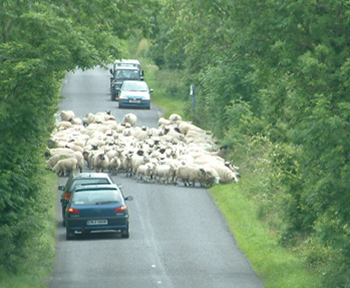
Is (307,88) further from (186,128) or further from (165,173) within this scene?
(186,128)

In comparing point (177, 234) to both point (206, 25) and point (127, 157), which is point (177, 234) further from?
point (127, 157)

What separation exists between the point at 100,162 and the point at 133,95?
61.6ft

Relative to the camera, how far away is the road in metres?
19.6

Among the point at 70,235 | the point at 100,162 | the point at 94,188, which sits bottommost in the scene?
the point at 100,162

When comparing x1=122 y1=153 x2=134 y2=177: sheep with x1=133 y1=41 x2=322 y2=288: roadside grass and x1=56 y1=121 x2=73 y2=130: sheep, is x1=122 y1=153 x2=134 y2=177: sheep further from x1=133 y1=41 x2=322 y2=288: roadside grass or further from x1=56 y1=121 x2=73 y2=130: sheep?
x1=56 y1=121 x2=73 y2=130: sheep

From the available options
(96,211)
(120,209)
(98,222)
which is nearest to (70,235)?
(98,222)

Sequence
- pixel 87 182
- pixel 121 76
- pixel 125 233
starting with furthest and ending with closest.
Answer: pixel 121 76 → pixel 87 182 → pixel 125 233

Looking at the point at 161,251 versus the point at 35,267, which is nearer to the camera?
the point at 35,267

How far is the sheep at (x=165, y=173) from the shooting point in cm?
3384

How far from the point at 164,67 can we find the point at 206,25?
43026mm

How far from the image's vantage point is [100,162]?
35.7 meters

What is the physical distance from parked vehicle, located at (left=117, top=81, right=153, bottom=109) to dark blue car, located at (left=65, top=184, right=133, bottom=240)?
30.1 m

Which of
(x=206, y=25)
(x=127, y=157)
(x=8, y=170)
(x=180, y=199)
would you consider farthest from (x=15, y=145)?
(x=127, y=157)

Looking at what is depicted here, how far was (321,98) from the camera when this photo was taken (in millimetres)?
15320
